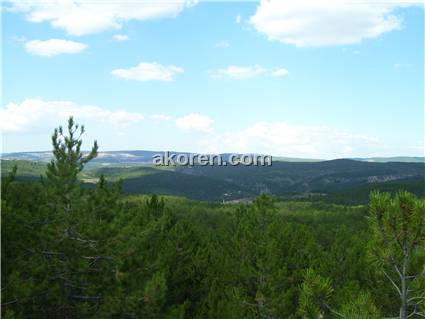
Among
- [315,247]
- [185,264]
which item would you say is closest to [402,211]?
[185,264]

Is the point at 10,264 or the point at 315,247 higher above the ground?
the point at 10,264

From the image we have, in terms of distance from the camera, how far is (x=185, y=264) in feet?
95.9

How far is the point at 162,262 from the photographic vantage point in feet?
76.9

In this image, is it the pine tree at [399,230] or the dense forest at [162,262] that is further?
the dense forest at [162,262]

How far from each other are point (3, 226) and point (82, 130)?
20.1 feet

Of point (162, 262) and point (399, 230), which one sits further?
point (162, 262)

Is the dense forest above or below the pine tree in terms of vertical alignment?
below

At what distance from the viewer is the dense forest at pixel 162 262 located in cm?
970

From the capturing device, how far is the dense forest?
970 centimetres

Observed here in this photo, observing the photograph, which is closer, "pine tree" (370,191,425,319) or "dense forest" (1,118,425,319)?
"pine tree" (370,191,425,319)

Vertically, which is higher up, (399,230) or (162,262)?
(399,230)

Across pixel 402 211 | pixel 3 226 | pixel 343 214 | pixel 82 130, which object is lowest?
pixel 343 214

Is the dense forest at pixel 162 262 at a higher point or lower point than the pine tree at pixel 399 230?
lower

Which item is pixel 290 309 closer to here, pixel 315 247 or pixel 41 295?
pixel 315 247
